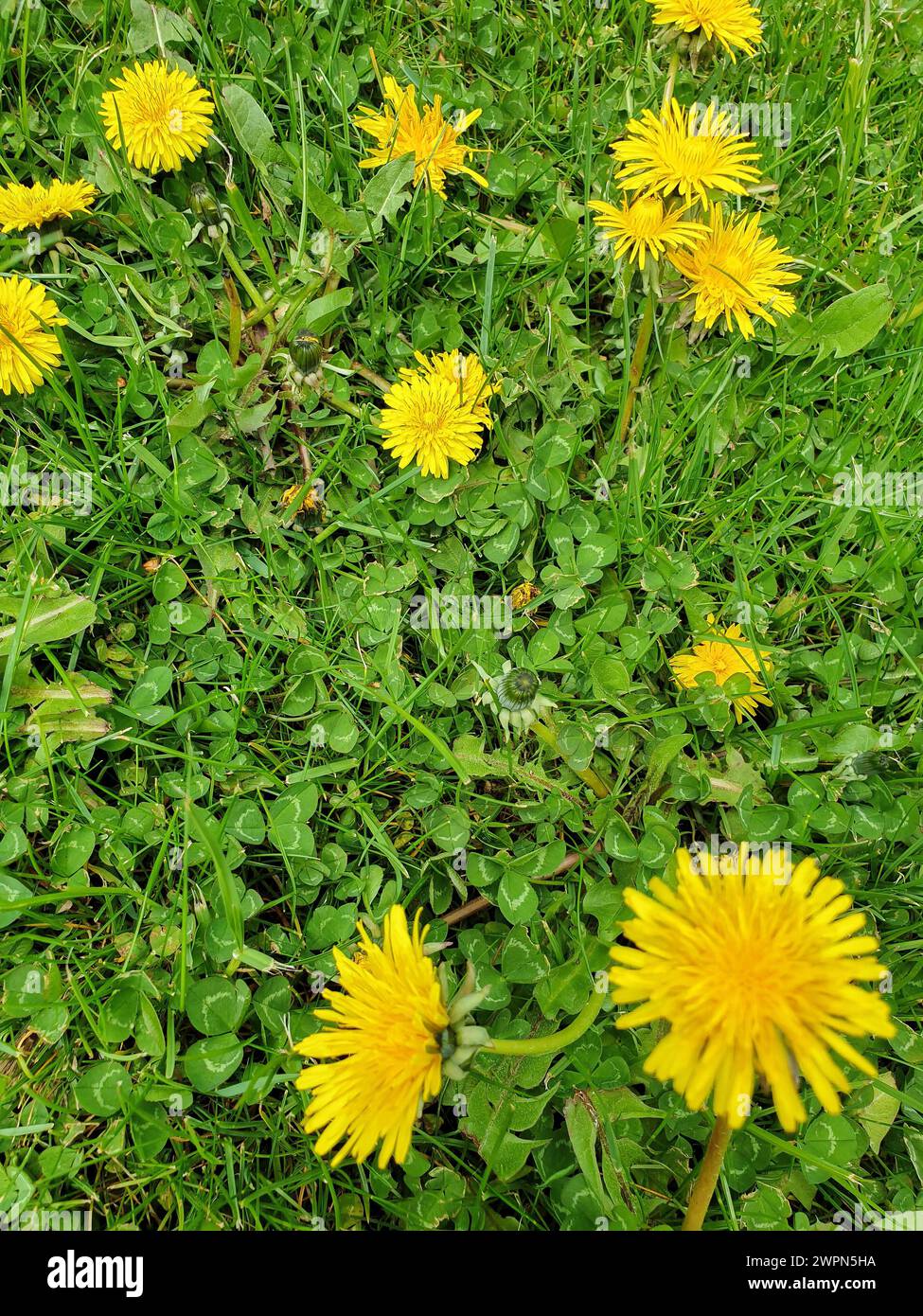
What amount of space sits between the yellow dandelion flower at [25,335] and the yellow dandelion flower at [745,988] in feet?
6.00

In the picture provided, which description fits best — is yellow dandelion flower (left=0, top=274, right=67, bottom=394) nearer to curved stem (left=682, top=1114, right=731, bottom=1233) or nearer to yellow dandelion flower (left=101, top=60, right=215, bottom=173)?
yellow dandelion flower (left=101, top=60, right=215, bottom=173)

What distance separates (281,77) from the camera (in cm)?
245

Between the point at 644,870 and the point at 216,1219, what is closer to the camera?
the point at 216,1219

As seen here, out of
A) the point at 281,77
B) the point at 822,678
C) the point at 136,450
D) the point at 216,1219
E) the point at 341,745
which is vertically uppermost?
the point at 281,77

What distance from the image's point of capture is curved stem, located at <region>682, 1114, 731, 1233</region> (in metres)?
1.33

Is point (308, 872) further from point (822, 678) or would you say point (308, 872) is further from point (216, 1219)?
point (822, 678)

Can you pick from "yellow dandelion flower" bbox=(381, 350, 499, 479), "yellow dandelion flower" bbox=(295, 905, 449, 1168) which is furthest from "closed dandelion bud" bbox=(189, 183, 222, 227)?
"yellow dandelion flower" bbox=(295, 905, 449, 1168)

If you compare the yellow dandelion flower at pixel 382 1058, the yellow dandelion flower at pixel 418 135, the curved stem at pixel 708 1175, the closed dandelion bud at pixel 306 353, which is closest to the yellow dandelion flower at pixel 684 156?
the yellow dandelion flower at pixel 418 135

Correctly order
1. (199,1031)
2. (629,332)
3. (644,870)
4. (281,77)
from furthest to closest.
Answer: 1. (281,77)
2. (629,332)
3. (644,870)
4. (199,1031)

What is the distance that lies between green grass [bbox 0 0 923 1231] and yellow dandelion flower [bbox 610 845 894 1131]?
1.92 ft

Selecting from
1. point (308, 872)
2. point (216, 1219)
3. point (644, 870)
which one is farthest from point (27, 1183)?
point (644, 870)

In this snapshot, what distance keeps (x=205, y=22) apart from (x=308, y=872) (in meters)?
2.39

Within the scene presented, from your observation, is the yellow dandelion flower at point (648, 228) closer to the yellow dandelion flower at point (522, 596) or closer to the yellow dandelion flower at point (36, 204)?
the yellow dandelion flower at point (522, 596)

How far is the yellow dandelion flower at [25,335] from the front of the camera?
1.99 meters
